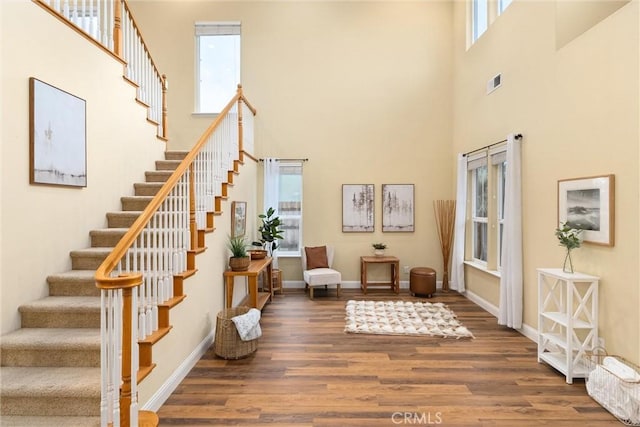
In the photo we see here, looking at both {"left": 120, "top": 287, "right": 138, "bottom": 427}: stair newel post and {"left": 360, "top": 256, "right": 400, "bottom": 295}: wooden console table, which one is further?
{"left": 360, "top": 256, "right": 400, "bottom": 295}: wooden console table

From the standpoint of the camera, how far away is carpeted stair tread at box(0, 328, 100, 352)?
95.9 inches

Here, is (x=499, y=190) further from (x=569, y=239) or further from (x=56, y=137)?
(x=56, y=137)

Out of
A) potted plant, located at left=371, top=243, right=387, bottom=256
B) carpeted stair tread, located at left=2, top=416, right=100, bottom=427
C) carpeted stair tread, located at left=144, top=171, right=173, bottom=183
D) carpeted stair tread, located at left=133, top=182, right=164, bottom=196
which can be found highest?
carpeted stair tread, located at left=144, top=171, right=173, bottom=183

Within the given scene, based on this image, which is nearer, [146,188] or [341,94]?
[146,188]

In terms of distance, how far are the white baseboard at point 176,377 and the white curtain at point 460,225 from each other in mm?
4289

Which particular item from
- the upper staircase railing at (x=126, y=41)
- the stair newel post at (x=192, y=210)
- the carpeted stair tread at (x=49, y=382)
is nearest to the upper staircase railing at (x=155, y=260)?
the stair newel post at (x=192, y=210)

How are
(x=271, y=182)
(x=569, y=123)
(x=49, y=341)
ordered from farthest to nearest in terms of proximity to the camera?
1. (x=271, y=182)
2. (x=569, y=123)
3. (x=49, y=341)

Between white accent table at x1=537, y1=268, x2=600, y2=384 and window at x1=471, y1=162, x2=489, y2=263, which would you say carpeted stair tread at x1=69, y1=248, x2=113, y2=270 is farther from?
window at x1=471, y1=162, x2=489, y2=263

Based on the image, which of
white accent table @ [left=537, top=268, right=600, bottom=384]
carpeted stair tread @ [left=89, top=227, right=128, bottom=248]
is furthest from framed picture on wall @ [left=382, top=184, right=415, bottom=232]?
carpeted stair tread @ [left=89, top=227, right=128, bottom=248]

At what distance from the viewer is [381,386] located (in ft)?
9.75

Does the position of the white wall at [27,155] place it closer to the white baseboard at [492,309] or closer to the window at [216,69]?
the window at [216,69]

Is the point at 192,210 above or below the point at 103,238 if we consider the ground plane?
above

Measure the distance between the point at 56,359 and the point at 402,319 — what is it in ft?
12.5

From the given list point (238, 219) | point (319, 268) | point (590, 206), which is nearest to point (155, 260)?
point (238, 219)
